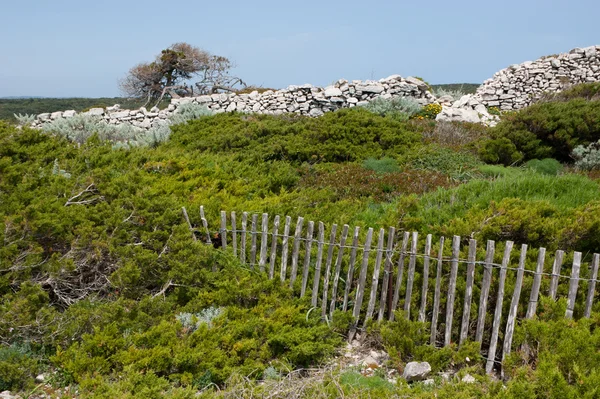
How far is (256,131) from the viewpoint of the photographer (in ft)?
40.1

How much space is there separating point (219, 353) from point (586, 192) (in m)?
5.44

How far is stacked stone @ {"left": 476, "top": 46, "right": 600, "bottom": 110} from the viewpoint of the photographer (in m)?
21.2

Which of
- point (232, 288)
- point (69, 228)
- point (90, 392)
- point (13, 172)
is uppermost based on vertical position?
point (13, 172)

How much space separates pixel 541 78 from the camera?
2152 cm

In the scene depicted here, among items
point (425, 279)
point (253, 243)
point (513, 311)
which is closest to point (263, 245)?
point (253, 243)

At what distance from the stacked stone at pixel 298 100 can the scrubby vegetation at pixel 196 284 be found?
9615 mm

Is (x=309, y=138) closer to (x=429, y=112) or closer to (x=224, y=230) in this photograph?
(x=224, y=230)

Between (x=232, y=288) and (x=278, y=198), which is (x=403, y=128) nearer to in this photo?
(x=278, y=198)

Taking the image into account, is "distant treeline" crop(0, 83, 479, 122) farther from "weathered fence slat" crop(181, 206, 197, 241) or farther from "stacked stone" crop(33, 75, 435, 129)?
"weathered fence slat" crop(181, 206, 197, 241)

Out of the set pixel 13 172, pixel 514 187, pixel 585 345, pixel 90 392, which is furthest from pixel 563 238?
pixel 13 172

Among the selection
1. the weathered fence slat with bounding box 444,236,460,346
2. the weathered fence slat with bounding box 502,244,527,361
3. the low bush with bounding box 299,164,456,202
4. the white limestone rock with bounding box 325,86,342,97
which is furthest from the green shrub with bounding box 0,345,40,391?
the white limestone rock with bounding box 325,86,342,97

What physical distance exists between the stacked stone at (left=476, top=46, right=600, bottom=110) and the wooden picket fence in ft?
59.2

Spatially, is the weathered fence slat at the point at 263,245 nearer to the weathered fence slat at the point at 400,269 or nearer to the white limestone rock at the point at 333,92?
the weathered fence slat at the point at 400,269

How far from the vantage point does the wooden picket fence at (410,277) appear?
171 inches
